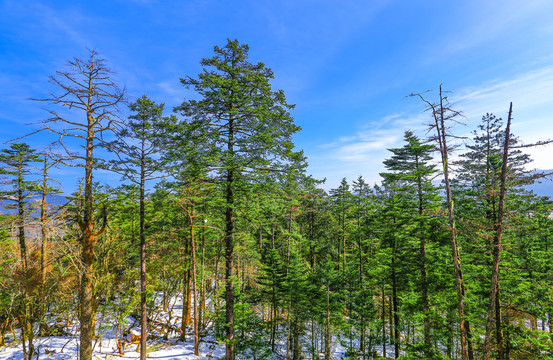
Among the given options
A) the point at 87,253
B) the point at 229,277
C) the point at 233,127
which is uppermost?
the point at 233,127

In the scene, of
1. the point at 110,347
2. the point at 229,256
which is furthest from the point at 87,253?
the point at 110,347

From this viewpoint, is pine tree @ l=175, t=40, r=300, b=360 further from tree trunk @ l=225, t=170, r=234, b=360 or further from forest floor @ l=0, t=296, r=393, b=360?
forest floor @ l=0, t=296, r=393, b=360

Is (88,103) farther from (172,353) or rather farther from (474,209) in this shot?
(474,209)

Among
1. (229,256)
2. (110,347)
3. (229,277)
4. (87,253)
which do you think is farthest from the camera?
(110,347)

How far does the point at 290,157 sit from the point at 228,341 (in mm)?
9903

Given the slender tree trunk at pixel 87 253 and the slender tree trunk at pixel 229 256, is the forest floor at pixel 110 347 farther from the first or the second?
the slender tree trunk at pixel 87 253

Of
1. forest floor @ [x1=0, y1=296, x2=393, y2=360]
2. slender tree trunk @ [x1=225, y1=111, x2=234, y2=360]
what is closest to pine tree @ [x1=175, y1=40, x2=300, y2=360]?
slender tree trunk @ [x1=225, y1=111, x2=234, y2=360]

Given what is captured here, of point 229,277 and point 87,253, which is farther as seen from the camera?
point 229,277

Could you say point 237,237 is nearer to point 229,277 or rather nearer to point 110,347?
point 229,277

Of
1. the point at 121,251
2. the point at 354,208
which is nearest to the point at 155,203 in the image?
the point at 121,251

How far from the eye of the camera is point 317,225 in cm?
3148

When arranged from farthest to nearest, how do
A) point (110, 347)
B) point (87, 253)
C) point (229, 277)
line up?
point (110, 347) → point (229, 277) → point (87, 253)

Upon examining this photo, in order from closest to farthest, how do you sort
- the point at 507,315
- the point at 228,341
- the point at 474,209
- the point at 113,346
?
the point at 228,341 < the point at 507,315 < the point at 113,346 < the point at 474,209

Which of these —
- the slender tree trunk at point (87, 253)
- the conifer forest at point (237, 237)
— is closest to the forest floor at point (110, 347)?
Result: the conifer forest at point (237, 237)
